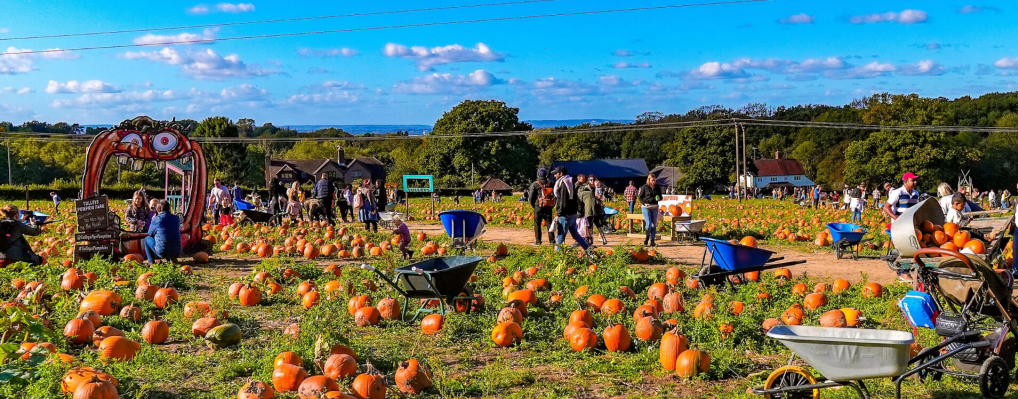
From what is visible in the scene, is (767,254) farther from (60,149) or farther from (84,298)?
(60,149)

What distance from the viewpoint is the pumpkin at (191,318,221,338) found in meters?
7.46

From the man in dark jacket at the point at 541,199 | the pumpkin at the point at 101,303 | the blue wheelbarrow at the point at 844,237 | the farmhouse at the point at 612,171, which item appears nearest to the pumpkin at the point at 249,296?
the pumpkin at the point at 101,303

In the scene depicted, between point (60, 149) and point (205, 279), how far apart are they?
3796 inches

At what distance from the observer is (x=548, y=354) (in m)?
Result: 6.89

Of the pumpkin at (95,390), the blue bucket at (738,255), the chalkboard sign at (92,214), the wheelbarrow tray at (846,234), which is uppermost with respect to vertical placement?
the chalkboard sign at (92,214)

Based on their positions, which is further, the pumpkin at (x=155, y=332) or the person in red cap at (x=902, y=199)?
the person in red cap at (x=902, y=199)

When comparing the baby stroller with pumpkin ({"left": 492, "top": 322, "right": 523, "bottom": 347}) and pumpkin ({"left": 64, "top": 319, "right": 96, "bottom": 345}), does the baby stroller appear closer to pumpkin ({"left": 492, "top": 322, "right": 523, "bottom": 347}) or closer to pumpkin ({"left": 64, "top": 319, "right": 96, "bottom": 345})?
pumpkin ({"left": 492, "top": 322, "right": 523, "bottom": 347})

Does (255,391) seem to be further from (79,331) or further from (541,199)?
(541,199)

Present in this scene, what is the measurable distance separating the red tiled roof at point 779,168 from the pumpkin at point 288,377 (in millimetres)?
98315

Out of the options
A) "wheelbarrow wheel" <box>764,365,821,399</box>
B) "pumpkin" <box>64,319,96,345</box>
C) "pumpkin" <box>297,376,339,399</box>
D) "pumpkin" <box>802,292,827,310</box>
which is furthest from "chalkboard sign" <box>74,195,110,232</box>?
"wheelbarrow wheel" <box>764,365,821,399</box>

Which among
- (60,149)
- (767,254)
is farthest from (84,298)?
(60,149)

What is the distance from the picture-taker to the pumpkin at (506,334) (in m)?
7.18

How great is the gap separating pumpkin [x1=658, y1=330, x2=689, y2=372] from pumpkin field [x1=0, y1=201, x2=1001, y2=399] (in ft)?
0.05

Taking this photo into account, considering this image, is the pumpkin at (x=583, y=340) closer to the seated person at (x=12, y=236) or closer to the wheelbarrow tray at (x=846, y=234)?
the wheelbarrow tray at (x=846, y=234)
